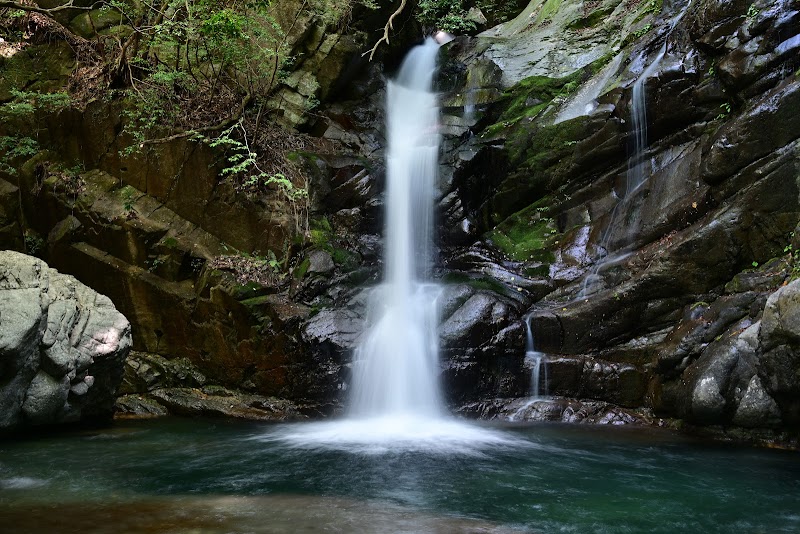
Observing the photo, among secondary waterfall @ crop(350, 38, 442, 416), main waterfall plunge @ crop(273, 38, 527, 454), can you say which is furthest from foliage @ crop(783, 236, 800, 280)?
secondary waterfall @ crop(350, 38, 442, 416)

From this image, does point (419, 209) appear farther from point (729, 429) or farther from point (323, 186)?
point (729, 429)

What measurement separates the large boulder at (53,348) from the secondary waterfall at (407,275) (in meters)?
4.09

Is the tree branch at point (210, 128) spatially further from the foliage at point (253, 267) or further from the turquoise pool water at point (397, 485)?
the turquoise pool water at point (397, 485)

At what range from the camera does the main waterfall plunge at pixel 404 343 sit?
8.31m

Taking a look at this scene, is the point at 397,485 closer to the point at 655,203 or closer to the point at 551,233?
the point at 551,233

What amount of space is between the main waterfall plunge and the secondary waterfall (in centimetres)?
2

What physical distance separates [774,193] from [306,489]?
331 inches

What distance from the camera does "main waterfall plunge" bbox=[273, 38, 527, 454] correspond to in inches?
327

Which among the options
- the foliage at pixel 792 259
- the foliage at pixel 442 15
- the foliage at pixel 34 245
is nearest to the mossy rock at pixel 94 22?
the foliage at pixel 34 245

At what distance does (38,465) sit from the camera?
660 centimetres

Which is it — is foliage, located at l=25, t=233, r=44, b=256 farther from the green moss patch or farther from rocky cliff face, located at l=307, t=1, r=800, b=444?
the green moss patch

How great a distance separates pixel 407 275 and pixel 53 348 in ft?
22.2

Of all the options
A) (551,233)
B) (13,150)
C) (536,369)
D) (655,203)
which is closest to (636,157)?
(655,203)

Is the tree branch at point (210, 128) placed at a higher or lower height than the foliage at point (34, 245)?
higher
